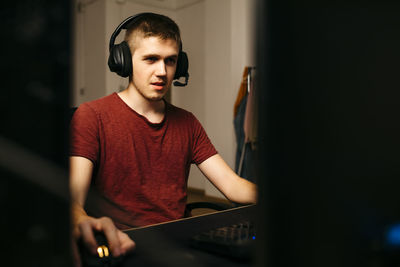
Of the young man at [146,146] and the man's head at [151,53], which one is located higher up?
the man's head at [151,53]

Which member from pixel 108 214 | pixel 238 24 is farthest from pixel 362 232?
pixel 238 24

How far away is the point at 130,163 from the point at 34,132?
3.10ft

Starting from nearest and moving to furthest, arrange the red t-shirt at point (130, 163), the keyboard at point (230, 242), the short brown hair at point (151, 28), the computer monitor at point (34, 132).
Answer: the computer monitor at point (34, 132) < the keyboard at point (230, 242) < the red t-shirt at point (130, 163) < the short brown hair at point (151, 28)

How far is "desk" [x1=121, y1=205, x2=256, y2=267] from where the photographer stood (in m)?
0.45

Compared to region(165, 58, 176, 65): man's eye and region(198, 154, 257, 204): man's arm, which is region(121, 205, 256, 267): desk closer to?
region(198, 154, 257, 204): man's arm

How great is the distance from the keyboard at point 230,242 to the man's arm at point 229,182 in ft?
1.72

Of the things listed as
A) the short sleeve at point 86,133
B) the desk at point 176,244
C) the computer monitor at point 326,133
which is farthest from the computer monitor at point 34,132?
the short sleeve at point 86,133

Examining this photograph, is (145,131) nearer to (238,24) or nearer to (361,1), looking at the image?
(361,1)

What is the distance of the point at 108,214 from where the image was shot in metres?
1.07

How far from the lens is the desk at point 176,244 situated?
0.45 m

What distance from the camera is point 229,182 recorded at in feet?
3.81

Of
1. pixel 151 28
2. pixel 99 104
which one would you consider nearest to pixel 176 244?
pixel 99 104

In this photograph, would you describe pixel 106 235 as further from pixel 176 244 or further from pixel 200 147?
pixel 200 147

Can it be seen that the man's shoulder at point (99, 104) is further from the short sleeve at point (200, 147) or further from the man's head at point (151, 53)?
the short sleeve at point (200, 147)
